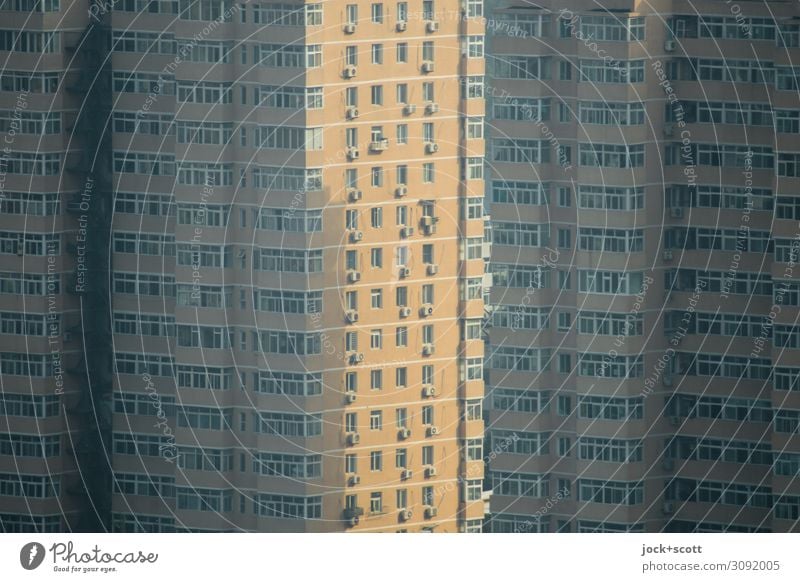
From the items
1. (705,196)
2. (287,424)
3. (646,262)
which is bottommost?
(287,424)

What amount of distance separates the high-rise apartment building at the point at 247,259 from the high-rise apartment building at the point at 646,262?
0.67ft

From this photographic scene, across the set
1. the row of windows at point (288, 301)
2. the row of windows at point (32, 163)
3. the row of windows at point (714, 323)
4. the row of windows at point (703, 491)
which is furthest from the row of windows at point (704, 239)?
the row of windows at point (32, 163)

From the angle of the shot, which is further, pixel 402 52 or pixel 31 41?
pixel 31 41

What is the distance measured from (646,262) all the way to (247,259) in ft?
5.39

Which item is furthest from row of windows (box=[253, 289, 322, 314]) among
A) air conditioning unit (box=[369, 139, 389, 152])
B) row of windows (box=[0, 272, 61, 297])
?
row of windows (box=[0, 272, 61, 297])

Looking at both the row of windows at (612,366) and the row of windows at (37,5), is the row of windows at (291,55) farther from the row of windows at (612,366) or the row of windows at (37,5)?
the row of windows at (612,366)

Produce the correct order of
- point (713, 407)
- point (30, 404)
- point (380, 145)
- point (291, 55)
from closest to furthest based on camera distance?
point (291, 55), point (380, 145), point (713, 407), point (30, 404)

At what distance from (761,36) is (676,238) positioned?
896 millimetres

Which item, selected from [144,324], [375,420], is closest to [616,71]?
[375,420]

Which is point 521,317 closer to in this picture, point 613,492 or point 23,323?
point 613,492

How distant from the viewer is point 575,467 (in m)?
13.8

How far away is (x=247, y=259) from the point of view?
13562mm

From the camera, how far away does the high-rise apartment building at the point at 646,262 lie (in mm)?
13469

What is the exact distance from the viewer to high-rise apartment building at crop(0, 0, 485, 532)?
13.4 metres
